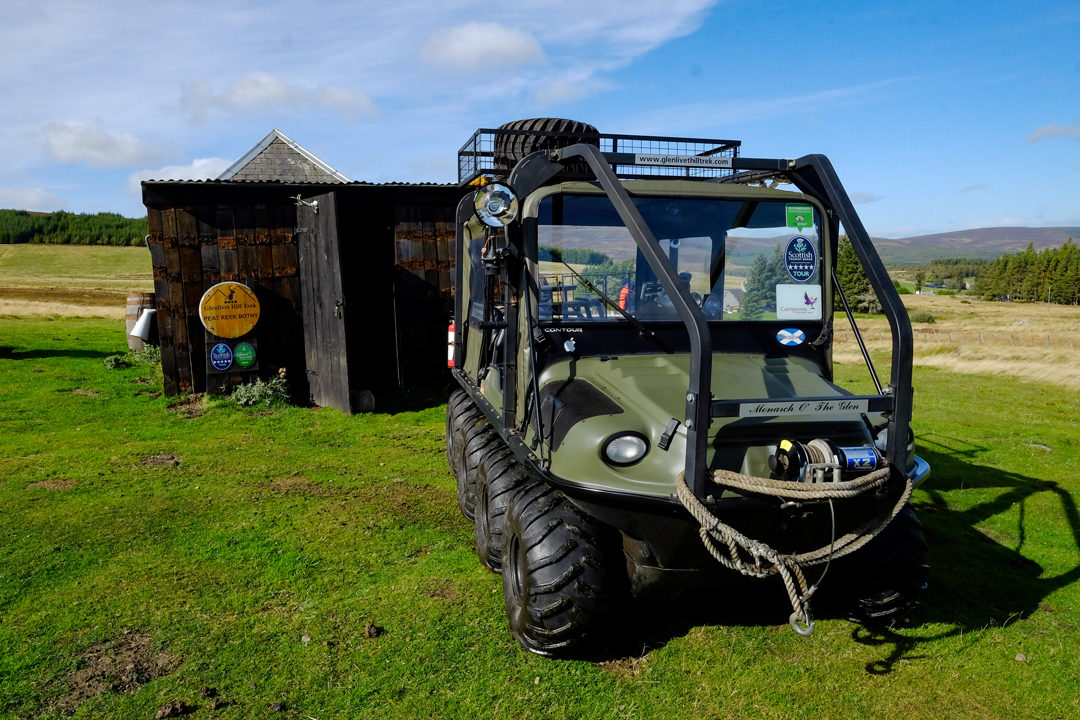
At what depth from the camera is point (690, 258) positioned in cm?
489

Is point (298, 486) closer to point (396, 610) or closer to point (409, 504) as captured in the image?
point (409, 504)

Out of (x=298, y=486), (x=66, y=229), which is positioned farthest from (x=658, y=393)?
(x=66, y=229)

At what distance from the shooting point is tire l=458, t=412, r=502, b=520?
17.9ft

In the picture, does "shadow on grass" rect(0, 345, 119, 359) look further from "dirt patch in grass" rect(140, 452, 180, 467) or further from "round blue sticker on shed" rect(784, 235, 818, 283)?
"round blue sticker on shed" rect(784, 235, 818, 283)

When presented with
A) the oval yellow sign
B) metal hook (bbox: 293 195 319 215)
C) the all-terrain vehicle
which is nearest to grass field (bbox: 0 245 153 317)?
the oval yellow sign

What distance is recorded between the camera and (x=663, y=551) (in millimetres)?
3580

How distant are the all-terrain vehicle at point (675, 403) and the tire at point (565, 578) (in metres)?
0.01

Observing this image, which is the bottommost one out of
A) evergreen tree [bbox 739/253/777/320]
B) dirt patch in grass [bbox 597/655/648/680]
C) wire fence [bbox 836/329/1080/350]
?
wire fence [bbox 836/329/1080/350]

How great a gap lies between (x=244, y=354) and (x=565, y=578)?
8240 mm

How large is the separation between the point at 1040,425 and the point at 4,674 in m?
11.5

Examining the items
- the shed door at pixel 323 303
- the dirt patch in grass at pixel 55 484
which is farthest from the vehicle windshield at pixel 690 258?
the shed door at pixel 323 303

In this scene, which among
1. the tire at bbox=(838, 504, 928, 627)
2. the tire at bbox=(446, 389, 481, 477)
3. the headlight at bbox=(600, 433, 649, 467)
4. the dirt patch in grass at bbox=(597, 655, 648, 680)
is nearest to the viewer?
the headlight at bbox=(600, 433, 649, 467)

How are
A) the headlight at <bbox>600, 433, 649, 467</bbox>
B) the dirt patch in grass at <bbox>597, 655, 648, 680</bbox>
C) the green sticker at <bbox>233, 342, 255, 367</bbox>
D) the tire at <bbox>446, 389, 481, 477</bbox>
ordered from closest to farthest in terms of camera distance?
1. the headlight at <bbox>600, 433, 649, 467</bbox>
2. the dirt patch in grass at <bbox>597, 655, 648, 680</bbox>
3. the tire at <bbox>446, 389, 481, 477</bbox>
4. the green sticker at <bbox>233, 342, 255, 367</bbox>

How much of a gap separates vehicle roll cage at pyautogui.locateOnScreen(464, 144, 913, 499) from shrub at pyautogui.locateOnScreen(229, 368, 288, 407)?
281 inches
